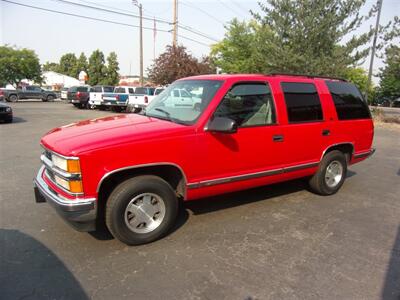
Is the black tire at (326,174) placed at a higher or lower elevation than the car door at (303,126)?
lower

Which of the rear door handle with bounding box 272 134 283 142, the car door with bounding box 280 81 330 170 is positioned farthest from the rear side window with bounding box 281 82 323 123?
the rear door handle with bounding box 272 134 283 142

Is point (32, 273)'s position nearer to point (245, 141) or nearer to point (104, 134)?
point (104, 134)

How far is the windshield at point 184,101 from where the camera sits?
3.79 metres

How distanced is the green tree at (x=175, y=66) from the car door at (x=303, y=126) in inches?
862

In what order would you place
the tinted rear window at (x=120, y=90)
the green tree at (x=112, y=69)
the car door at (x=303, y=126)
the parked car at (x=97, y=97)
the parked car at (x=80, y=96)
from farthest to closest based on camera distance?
the green tree at (x=112, y=69) < the parked car at (x=80, y=96) < the tinted rear window at (x=120, y=90) < the parked car at (x=97, y=97) < the car door at (x=303, y=126)

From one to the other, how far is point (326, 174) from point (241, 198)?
1.53 metres

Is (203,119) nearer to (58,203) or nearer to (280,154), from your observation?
(280,154)

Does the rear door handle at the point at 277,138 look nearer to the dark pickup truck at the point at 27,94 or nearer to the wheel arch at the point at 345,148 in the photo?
the wheel arch at the point at 345,148

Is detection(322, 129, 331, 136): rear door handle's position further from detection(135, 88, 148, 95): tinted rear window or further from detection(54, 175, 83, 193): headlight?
detection(135, 88, 148, 95): tinted rear window

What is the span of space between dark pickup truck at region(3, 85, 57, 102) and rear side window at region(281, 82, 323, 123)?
3290 centimetres

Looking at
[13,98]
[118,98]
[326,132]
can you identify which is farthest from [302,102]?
[13,98]

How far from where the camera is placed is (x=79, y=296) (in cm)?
264

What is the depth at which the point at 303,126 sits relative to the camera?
4551mm

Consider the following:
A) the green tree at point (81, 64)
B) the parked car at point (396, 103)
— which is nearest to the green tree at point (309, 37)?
the parked car at point (396, 103)
